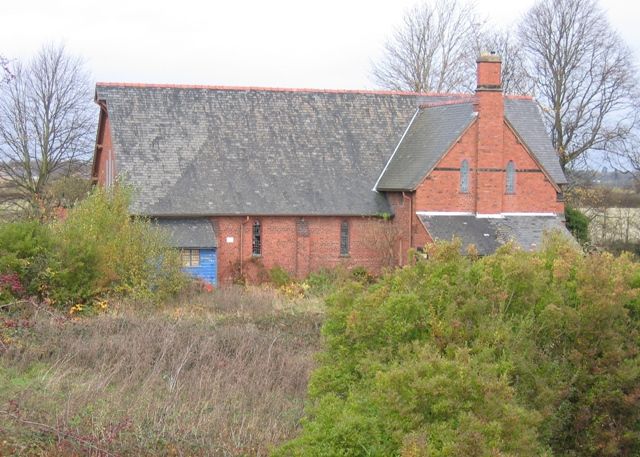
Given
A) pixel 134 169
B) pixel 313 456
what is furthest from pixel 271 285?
pixel 313 456

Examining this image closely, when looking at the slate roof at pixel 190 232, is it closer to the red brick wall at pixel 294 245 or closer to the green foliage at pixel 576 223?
the red brick wall at pixel 294 245

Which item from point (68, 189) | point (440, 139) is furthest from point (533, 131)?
point (68, 189)

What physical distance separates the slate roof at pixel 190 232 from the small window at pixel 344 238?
499 cm

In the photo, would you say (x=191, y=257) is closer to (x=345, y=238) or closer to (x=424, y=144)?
(x=345, y=238)

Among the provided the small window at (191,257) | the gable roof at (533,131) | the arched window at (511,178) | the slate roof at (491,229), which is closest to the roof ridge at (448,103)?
the gable roof at (533,131)

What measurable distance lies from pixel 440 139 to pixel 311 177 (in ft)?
16.7

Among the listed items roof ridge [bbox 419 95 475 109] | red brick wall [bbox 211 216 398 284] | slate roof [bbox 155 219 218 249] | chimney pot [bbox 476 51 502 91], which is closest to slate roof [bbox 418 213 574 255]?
red brick wall [bbox 211 216 398 284]

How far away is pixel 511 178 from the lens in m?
35.3

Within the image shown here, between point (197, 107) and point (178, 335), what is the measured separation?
19.9m

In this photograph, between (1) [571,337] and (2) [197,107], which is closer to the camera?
(1) [571,337]

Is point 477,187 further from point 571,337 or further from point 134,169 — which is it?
point 571,337

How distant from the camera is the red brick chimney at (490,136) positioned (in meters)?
34.2

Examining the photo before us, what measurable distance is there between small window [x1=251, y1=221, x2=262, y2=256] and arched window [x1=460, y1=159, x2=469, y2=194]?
7.60 m

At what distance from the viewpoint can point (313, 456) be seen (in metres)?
9.51
